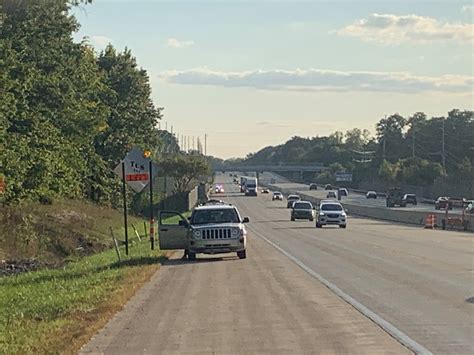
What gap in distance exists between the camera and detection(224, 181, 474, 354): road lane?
14148mm

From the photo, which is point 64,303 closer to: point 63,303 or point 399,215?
point 63,303

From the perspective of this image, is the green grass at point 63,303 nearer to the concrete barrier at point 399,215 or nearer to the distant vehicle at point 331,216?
the distant vehicle at point 331,216

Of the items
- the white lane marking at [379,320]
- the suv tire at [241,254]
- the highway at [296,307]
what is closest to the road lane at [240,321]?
the highway at [296,307]

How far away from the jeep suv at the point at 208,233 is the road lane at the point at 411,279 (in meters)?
2.27

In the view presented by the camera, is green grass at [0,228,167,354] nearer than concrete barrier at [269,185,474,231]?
Yes

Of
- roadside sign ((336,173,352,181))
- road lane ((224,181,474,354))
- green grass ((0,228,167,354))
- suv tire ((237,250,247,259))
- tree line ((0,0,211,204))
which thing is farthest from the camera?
roadside sign ((336,173,352,181))

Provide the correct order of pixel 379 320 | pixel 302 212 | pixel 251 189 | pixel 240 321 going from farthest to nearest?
pixel 251 189 < pixel 302 212 < pixel 240 321 < pixel 379 320

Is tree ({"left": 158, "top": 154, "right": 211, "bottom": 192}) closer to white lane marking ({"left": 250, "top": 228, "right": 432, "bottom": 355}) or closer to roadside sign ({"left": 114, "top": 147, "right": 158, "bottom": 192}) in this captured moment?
roadside sign ({"left": 114, "top": 147, "right": 158, "bottom": 192})

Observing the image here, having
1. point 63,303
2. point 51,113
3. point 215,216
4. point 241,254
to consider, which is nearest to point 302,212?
point 51,113

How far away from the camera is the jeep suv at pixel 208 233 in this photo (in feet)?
101

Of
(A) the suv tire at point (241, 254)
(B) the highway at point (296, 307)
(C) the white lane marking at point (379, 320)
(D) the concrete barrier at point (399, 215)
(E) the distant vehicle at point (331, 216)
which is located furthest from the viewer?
(D) the concrete barrier at point (399, 215)

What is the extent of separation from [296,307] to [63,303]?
4942 millimetres

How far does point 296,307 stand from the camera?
17.0 metres

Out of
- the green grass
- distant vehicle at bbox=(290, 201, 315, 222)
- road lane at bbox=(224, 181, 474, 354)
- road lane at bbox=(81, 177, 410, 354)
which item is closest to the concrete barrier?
distant vehicle at bbox=(290, 201, 315, 222)
